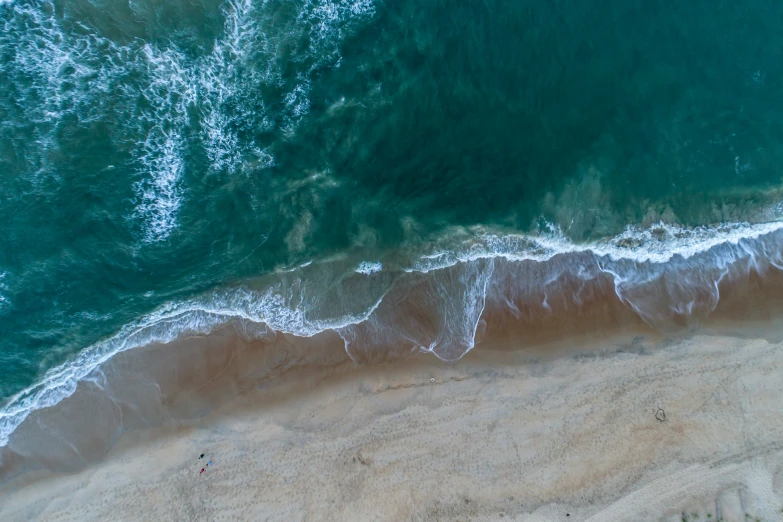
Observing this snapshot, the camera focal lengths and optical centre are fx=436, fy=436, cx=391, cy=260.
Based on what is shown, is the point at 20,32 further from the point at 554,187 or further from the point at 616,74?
the point at 616,74

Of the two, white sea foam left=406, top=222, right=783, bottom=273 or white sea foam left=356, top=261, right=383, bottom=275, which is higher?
white sea foam left=356, top=261, right=383, bottom=275

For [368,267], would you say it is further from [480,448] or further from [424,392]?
[480,448]

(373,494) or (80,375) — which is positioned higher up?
(80,375)

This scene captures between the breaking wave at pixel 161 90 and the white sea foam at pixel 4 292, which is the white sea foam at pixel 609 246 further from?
the white sea foam at pixel 4 292

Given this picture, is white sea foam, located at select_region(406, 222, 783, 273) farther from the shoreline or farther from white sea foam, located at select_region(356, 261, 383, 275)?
the shoreline

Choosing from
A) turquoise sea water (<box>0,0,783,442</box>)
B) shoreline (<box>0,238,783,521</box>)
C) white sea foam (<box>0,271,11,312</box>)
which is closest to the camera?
shoreline (<box>0,238,783,521</box>)

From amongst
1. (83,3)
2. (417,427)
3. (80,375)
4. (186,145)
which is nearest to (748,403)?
(417,427)

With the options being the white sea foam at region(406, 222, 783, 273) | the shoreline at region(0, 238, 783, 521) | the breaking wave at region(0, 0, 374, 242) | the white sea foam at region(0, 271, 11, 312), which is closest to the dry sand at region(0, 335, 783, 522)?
the shoreline at region(0, 238, 783, 521)
